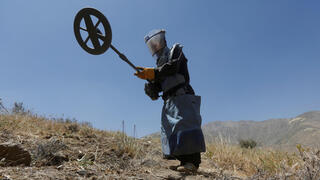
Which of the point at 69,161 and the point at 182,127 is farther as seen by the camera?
the point at 182,127

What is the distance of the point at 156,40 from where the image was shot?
3.62 meters

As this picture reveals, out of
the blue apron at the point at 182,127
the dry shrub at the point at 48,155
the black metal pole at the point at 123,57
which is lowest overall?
the dry shrub at the point at 48,155

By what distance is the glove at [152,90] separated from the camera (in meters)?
3.65

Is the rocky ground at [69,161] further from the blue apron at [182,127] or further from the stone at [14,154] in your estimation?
the blue apron at [182,127]

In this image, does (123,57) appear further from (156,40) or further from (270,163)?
(270,163)

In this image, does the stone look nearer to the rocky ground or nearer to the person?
the rocky ground

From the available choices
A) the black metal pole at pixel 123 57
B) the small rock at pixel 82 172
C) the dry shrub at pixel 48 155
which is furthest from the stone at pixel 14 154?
the black metal pole at pixel 123 57

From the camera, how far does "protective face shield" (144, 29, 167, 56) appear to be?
11.9 feet

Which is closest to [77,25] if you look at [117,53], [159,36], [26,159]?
[117,53]

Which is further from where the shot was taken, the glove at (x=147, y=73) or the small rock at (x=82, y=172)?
the glove at (x=147, y=73)

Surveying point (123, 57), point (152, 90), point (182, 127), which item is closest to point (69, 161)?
point (182, 127)

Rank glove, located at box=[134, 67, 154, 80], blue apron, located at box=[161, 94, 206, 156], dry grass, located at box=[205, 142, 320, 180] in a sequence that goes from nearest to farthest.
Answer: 1. dry grass, located at box=[205, 142, 320, 180]
2. blue apron, located at box=[161, 94, 206, 156]
3. glove, located at box=[134, 67, 154, 80]

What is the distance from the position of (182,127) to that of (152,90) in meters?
0.85

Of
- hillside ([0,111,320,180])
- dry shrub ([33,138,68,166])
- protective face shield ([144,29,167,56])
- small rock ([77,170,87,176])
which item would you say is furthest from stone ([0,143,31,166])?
protective face shield ([144,29,167,56])
